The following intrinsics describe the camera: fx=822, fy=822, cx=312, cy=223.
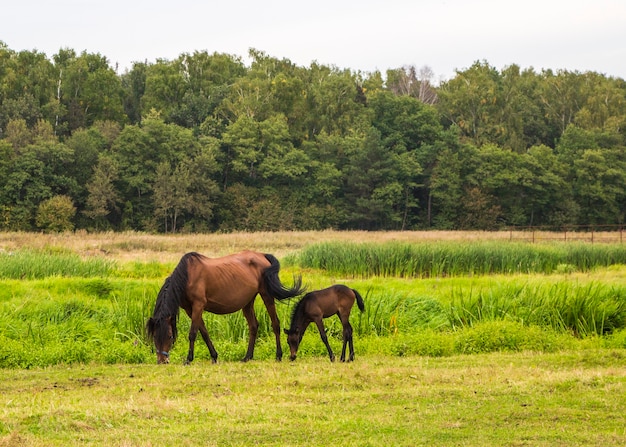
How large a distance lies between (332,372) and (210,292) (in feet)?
9.03

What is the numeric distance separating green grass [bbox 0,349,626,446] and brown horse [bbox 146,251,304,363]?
0.64 m

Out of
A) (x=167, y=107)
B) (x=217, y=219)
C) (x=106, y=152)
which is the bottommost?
(x=217, y=219)

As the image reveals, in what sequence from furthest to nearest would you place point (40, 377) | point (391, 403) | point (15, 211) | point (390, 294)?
1. point (15, 211)
2. point (390, 294)
3. point (40, 377)
4. point (391, 403)

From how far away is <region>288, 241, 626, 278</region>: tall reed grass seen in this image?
92.5 feet

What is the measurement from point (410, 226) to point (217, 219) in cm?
1816

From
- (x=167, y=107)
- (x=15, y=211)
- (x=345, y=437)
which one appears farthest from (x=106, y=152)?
(x=345, y=437)

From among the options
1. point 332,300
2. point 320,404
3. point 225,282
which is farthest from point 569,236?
point 320,404

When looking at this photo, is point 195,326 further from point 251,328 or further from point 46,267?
point 46,267

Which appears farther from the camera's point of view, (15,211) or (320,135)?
(320,135)

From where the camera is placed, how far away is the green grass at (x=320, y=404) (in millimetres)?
7480

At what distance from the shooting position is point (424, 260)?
28.6 meters

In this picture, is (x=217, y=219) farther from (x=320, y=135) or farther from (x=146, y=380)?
(x=146, y=380)

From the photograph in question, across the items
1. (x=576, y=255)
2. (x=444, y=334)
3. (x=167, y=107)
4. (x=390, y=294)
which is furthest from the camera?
(x=167, y=107)

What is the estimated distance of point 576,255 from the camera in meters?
32.4
